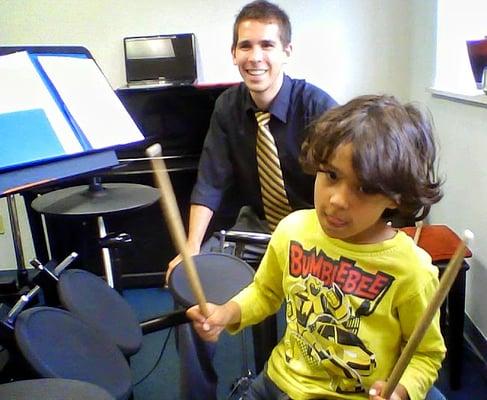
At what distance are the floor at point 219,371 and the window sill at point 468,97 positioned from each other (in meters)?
0.79

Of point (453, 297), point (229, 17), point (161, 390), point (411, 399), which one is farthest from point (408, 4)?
point (411, 399)

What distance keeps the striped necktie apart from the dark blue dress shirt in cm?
2

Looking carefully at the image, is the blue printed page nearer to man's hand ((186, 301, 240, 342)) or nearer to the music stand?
the music stand

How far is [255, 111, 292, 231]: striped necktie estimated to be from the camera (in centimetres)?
147

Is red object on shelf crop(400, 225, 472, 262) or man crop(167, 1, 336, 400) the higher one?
man crop(167, 1, 336, 400)

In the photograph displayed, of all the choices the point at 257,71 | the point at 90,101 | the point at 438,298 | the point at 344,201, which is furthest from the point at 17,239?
the point at 438,298

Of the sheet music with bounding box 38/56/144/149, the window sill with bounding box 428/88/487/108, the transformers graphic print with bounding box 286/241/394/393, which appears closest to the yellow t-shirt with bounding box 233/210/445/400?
the transformers graphic print with bounding box 286/241/394/393

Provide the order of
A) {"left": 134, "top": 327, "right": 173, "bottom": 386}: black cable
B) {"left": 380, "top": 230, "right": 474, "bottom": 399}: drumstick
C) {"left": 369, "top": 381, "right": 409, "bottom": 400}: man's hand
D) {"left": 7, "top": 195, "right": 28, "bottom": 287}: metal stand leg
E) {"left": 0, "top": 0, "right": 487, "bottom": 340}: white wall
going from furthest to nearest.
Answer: {"left": 0, "top": 0, "right": 487, "bottom": 340}: white wall < {"left": 7, "top": 195, "right": 28, "bottom": 287}: metal stand leg < {"left": 134, "top": 327, "right": 173, "bottom": 386}: black cable < {"left": 369, "top": 381, "right": 409, "bottom": 400}: man's hand < {"left": 380, "top": 230, "right": 474, "bottom": 399}: drumstick

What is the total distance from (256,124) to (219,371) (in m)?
0.80

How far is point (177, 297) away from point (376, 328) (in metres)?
0.36

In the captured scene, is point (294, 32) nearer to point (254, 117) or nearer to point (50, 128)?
point (254, 117)

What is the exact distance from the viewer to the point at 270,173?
148 centimetres

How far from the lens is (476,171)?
1547mm

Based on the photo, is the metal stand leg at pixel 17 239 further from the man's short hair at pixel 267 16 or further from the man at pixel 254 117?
the man's short hair at pixel 267 16
